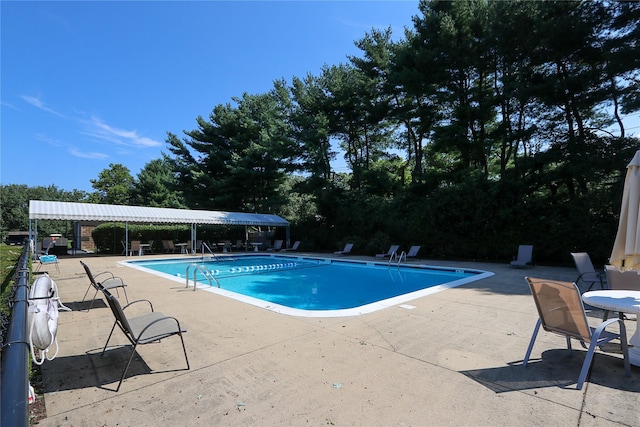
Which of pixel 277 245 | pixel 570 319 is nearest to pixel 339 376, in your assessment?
pixel 570 319

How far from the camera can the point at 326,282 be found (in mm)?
11477

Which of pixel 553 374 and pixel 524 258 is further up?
pixel 524 258

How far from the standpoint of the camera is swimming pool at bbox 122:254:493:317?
7403 millimetres

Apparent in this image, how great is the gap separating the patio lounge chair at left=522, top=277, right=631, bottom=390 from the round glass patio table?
0.14 metres

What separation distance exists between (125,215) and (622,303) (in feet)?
65.4

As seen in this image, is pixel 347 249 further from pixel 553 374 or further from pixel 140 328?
pixel 140 328

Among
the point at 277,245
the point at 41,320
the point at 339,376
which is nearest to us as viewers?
the point at 41,320

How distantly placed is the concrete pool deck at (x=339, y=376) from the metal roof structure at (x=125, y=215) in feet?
45.4

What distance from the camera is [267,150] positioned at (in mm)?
23828

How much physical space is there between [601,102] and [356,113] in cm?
1271

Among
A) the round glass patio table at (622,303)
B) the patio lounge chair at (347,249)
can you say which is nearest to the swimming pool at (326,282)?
the patio lounge chair at (347,249)

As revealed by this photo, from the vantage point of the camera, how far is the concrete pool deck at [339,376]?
2.40 metres

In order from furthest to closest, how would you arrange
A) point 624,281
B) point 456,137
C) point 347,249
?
point 347,249 → point 456,137 → point 624,281

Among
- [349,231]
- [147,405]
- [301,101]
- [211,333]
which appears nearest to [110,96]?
[301,101]
